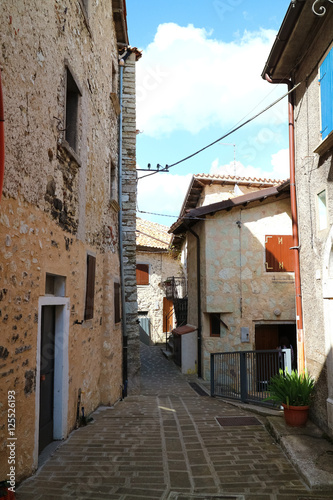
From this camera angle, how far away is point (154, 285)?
22484mm

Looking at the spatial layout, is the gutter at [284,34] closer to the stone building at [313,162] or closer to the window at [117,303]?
the stone building at [313,162]

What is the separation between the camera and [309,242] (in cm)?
607

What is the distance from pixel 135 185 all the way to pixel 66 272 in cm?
570

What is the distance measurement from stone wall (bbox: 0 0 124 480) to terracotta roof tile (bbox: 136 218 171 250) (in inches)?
570

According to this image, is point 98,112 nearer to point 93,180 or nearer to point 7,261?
point 93,180

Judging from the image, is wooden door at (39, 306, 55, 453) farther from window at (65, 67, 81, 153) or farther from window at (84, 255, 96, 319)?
window at (65, 67, 81, 153)

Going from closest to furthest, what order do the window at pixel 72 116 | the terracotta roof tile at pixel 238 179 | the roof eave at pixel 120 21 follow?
the window at pixel 72 116 → the roof eave at pixel 120 21 → the terracotta roof tile at pixel 238 179

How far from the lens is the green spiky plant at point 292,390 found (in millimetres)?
5516

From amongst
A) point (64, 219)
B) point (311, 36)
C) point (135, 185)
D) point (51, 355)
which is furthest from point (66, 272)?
point (135, 185)

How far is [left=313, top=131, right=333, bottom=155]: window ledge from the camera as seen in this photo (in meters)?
4.98

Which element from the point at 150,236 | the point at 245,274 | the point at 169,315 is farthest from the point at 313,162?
the point at 150,236

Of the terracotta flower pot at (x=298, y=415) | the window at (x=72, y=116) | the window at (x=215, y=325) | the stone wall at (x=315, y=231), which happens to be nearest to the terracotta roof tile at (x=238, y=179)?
Answer: the window at (x=215, y=325)

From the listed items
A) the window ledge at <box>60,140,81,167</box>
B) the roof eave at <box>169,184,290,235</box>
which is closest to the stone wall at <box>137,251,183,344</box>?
the roof eave at <box>169,184,290,235</box>

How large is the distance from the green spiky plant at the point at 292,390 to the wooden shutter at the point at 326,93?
3.47m
